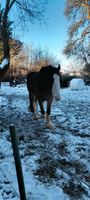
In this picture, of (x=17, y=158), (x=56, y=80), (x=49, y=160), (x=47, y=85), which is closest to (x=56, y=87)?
(x=56, y=80)

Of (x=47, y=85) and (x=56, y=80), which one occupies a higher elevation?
(x=56, y=80)

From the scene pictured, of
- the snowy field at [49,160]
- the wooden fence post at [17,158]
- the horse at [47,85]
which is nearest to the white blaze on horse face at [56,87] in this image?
the horse at [47,85]

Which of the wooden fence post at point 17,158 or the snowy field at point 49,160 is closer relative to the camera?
the wooden fence post at point 17,158

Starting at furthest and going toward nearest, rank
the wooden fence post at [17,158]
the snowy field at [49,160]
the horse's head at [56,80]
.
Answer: the horse's head at [56,80] → the snowy field at [49,160] → the wooden fence post at [17,158]

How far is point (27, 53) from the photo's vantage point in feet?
238

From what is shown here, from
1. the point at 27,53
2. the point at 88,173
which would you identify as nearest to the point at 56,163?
the point at 88,173

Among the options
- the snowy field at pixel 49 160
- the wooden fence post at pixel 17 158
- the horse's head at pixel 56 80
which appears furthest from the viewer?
the horse's head at pixel 56 80

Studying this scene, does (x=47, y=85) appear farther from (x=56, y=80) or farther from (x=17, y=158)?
(x=17, y=158)

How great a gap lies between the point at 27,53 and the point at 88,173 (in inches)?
2650

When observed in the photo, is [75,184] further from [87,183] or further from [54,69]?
[54,69]

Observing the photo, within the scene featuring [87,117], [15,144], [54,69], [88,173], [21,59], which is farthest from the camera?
[21,59]

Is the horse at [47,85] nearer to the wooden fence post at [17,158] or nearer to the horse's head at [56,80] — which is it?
the horse's head at [56,80]

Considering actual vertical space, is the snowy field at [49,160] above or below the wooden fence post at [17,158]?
below

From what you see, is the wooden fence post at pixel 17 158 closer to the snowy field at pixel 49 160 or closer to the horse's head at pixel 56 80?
the snowy field at pixel 49 160
